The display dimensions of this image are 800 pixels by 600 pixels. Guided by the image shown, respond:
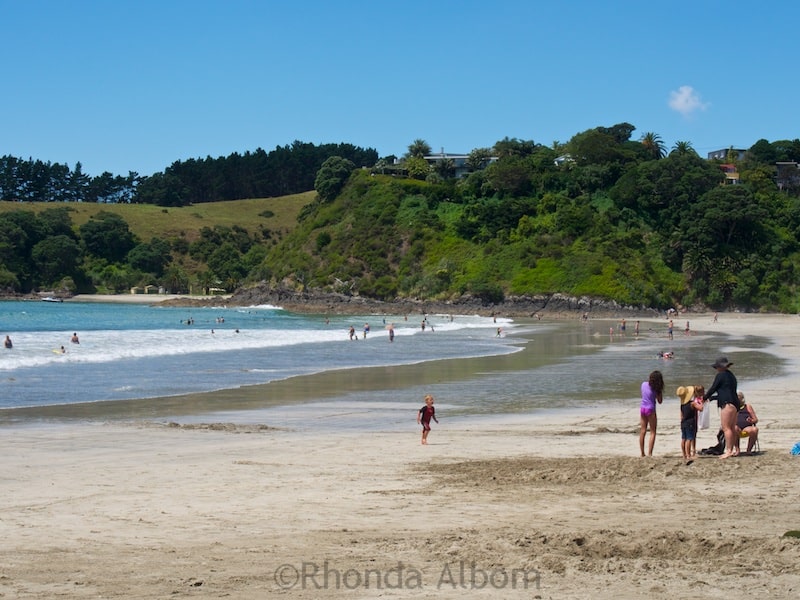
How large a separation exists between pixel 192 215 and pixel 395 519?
163 m

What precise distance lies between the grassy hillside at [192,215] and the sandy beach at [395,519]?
14491cm

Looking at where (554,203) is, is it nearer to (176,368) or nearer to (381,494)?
(176,368)

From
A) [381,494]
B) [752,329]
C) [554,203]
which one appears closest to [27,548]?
[381,494]

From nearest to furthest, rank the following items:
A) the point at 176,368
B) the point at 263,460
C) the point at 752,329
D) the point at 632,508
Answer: the point at 632,508 → the point at 263,460 → the point at 176,368 → the point at 752,329

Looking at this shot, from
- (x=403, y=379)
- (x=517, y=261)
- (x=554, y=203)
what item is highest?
(x=554, y=203)

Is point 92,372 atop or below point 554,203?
below

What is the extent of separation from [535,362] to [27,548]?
1096 inches

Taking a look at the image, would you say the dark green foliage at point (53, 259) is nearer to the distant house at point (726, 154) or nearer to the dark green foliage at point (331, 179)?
the dark green foliage at point (331, 179)

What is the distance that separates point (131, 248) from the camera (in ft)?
485

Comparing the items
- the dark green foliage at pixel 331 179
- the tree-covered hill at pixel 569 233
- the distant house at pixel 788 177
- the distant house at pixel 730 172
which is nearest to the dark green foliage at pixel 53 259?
the tree-covered hill at pixel 569 233

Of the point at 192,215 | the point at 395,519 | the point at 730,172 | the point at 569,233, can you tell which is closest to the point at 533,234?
the point at 569,233

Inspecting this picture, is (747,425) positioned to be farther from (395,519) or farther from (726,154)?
(726,154)

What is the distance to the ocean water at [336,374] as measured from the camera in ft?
66.3

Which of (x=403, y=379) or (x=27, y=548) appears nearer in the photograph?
(x=27, y=548)
